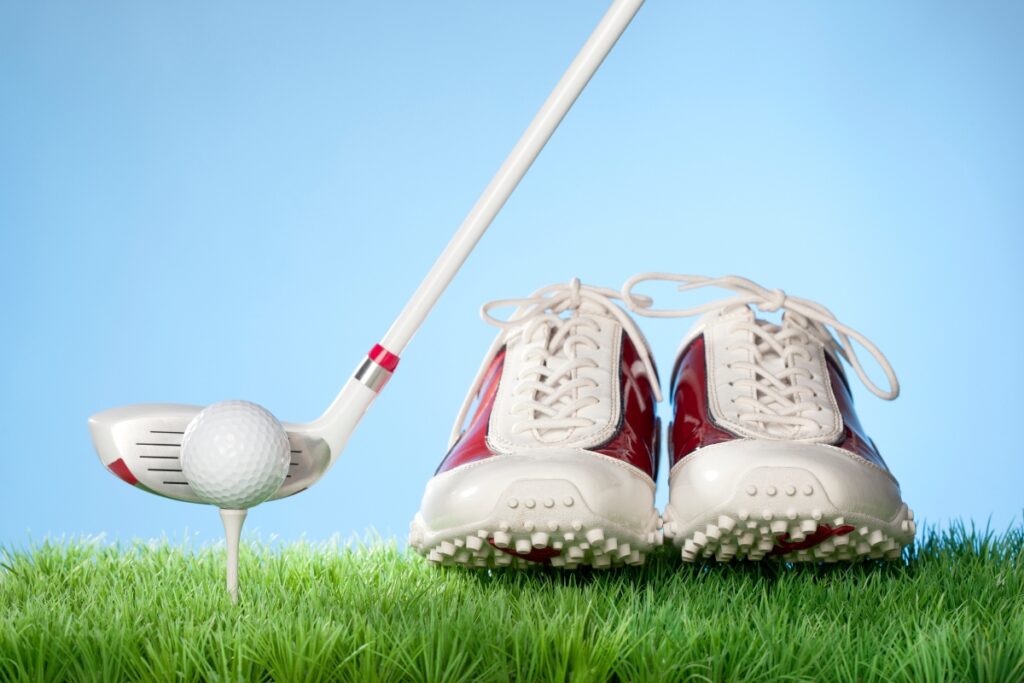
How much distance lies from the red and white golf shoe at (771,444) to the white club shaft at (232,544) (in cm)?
57

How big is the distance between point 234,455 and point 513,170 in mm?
596

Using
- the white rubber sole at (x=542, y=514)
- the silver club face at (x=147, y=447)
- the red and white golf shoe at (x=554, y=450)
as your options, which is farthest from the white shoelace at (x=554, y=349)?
the silver club face at (x=147, y=447)

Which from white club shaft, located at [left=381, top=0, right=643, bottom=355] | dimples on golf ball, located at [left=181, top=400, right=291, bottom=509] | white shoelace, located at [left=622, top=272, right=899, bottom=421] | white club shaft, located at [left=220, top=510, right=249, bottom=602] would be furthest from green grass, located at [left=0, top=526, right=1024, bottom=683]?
white club shaft, located at [left=381, top=0, right=643, bottom=355]

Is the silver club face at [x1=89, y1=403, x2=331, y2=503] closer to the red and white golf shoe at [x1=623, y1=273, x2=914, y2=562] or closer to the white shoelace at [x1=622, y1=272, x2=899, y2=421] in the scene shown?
the red and white golf shoe at [x1=623, y1=273, x2=914, y2=562]

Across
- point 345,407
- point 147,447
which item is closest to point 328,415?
point 345,407

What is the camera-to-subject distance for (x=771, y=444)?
1.42 meters

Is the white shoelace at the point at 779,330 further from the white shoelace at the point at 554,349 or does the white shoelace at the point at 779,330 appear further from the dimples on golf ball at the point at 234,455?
the dimples on golf ball at the point at 234,455

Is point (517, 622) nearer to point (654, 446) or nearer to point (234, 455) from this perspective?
point (234, 455)

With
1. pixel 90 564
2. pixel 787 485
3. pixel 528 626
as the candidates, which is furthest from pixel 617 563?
pixel 90 564

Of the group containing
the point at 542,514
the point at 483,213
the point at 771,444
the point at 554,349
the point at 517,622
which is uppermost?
the point at 483,213

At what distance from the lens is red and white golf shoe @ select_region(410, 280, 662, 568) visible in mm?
1343

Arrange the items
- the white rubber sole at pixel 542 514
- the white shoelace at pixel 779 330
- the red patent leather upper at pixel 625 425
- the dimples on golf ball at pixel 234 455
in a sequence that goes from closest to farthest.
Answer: the dimples on golf ball at pixel 234 455 < the white rubber sole at pixel 542 514 < the red patent leather upper at pixel 625 425 < the white shoelace at pixel 779 330

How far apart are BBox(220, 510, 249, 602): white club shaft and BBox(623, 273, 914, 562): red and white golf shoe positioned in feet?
1.87

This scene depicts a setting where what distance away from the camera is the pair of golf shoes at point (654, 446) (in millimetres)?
1346
